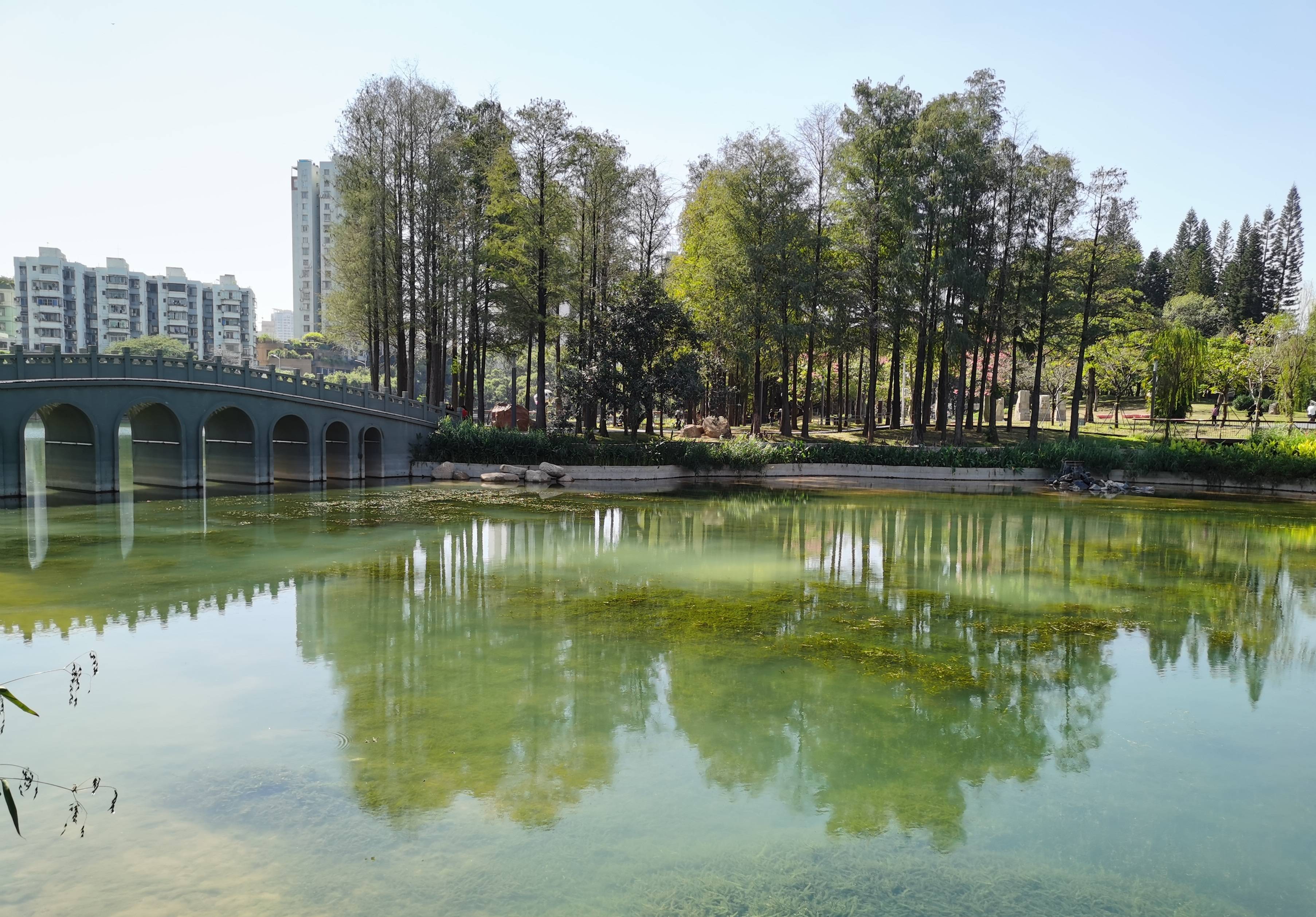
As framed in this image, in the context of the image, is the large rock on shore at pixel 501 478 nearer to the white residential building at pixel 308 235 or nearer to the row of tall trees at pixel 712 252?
the row of tall trees at pixel 712 252

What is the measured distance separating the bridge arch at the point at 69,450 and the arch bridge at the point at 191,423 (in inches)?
1.8

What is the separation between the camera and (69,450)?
25094 millimetres

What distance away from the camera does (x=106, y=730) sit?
7.50 m

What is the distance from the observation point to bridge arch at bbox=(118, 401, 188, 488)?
2545 cm

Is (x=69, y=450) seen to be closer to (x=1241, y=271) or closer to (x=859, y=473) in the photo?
(x=859, y=473)

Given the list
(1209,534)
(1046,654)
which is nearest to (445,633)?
(1046,654)

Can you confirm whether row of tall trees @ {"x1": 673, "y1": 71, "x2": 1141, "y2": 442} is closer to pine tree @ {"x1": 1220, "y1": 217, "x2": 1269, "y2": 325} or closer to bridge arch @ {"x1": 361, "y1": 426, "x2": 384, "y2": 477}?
bridge arch @ {"x1": 361, "y1": 426, "x2": 384, "y2": 477}

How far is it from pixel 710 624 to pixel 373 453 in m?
23.4

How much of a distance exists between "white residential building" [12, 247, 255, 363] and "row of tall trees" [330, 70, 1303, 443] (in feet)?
167

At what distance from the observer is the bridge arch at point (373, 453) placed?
31.2 metres

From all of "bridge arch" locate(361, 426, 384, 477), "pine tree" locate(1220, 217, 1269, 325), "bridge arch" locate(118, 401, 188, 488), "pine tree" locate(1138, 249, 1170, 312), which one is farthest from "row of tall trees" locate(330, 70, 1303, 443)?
"pine tree" locate(1138, 249, 1170, 312)

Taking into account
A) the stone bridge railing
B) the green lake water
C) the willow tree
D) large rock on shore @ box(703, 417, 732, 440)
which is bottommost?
the green lake water

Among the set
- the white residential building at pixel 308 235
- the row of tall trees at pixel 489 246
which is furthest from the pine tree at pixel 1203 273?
the white residential building at pixel 308 235

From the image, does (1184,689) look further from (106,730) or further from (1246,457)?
(1246,457)
